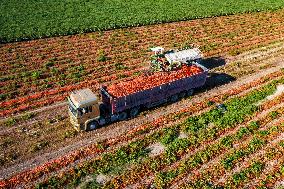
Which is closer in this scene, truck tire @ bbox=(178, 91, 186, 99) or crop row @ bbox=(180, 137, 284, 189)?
crop row @ bbox=(180, 137, 284, 189)

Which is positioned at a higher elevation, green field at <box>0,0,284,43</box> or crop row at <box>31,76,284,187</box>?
green field at <box>0,0,284,43</box>

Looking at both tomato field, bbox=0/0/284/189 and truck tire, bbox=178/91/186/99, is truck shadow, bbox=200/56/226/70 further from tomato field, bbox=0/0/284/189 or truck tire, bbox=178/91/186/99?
truck tire, bbox=178/91/186/99

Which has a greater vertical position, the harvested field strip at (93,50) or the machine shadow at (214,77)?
the harvested field strip at (93,50)

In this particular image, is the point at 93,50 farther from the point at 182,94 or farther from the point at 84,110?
the point at 84,110

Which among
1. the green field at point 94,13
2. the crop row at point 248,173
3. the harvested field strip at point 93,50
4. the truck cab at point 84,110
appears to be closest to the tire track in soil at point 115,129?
the truck cab at point 84,110

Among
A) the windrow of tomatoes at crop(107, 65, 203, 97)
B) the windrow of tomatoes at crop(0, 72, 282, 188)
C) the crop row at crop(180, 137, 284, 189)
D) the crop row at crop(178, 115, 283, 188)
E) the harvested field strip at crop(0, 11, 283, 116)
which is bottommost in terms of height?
the crop row at crop(180, 137, 284, 189)

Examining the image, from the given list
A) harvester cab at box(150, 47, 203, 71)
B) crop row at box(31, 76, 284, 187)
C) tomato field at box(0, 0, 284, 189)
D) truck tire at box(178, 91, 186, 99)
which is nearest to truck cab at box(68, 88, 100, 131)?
tomato field at box(0, 0, 284, 189)

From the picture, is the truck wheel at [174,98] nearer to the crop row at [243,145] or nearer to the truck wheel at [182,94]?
the truck wheel at [182,94]
